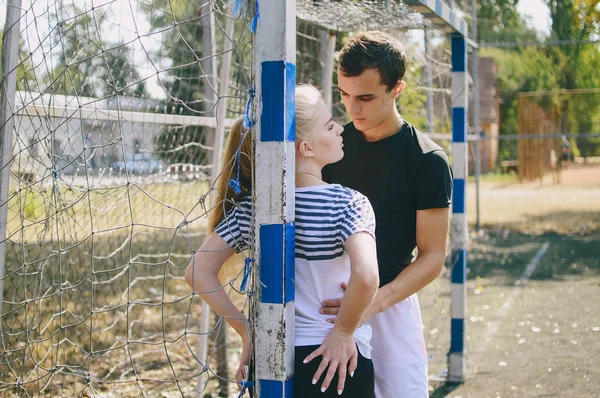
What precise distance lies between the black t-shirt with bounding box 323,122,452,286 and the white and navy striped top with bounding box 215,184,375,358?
Result: 50cm

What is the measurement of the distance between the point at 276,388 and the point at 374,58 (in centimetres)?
112

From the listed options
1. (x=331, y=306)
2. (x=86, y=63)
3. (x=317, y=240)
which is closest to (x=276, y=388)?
(x=331, y=306)

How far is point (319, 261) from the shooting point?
2057 mm

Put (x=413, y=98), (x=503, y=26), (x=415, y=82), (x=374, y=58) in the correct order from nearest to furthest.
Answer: (x=374, y=58) < (x=415, y=82) < (x=413, y=98) < (x=503, y=26)

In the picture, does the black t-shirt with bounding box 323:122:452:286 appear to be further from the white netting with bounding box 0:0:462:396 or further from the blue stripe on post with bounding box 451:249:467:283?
the blue stripe on post with bounding box 451:249:467:283

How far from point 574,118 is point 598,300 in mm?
17055

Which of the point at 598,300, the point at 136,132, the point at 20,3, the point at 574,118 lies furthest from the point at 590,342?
the point at 574,118

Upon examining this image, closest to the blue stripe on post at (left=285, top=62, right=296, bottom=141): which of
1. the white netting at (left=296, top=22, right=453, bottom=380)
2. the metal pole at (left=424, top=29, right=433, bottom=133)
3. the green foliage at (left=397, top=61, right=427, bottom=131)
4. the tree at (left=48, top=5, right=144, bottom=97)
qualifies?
the tree at (left=48, top=5, right=144, bottom=97)

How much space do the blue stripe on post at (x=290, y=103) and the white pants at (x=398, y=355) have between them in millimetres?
947

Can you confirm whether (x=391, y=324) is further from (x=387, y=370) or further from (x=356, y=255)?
(x=356, y=255)

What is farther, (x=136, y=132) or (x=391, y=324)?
(x=136, y=132)

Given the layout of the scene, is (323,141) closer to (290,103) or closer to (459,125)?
(290,103)

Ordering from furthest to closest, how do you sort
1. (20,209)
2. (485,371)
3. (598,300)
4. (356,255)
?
1. (598,300)
2. (485,371)
3. (20,209)
4. (356,255)

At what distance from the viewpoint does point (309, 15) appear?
4.46 metres
